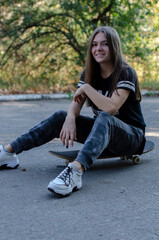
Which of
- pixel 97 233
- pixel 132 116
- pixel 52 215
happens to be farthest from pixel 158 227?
pixel 132 116

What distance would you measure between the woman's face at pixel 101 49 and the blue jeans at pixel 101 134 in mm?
515

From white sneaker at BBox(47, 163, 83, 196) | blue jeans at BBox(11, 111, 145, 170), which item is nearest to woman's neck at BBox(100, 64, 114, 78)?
blue jeans at BBox(11, 111, 145, 170)

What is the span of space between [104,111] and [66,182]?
2.22 feet

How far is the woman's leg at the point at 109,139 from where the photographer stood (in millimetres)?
2928

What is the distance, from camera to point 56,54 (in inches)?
388

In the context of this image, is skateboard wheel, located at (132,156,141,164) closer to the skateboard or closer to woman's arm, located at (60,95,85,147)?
the skateboard

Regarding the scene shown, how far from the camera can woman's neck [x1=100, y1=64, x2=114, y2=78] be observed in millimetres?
3451

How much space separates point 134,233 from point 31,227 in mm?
547

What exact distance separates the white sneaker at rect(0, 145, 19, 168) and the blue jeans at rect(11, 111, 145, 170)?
0.24 feet

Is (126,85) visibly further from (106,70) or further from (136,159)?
(136,159)

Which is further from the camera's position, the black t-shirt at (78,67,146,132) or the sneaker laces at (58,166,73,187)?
the black t-shirt at (78,67,146,132)

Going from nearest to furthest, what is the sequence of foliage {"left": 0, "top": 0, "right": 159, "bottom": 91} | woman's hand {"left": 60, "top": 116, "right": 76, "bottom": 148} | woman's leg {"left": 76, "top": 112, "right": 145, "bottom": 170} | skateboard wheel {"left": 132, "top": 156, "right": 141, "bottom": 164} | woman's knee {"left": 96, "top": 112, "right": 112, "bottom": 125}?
1. woman's leg {"left": 76, "top": 112, "right": 145, "bottom": 170}
2. woman's knee {"left": 96, "top": 112, "right": 112, "bottom": 125}
3. woman's hand {"left": 60, "top": 116, "right": 76, "bottom": 148}
4. skateboard wheel {"left": 132, "top": 156, "right": 141, "bottom": 164}
5. foliage {"left": 0, "top": 0, "right": 159, "bottom": 91}

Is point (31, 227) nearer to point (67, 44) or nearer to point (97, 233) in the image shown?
point (97, 233)

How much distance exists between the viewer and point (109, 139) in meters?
3.16
